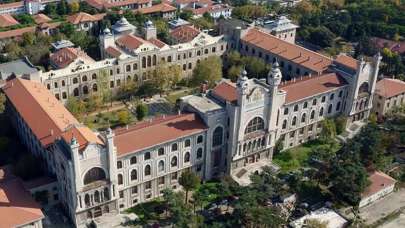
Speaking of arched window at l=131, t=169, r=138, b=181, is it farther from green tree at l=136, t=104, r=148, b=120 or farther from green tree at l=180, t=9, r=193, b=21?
green tree at l=180, t=9, r=193, b=21

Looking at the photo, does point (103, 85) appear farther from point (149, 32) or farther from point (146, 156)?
point (146, 156)

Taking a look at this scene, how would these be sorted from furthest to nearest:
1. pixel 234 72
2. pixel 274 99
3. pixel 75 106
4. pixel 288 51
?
pixel 234 72 → pixel 288 51 → pixel 75 106 → pixel 274 99

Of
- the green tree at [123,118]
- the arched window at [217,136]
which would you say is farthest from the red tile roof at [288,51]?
the green tree at [123,118]

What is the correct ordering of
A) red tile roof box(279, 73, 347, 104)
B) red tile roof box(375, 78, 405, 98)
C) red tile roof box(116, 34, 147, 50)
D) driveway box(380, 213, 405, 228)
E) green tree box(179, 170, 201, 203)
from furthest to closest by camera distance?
red tile roof box(116, 34, 147, 50), red tile roof box(375, 78, 405, 98), red tile roof box(279, 73, 347, 104), green tree box(179, 170, 201, 203), driveway box(380, 213, 405, 228)

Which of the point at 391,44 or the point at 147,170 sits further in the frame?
the point at 391,44

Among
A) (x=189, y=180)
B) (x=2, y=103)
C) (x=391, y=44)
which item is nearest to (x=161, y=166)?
(x=189, y=180)

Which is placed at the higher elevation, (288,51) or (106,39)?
(106,39)

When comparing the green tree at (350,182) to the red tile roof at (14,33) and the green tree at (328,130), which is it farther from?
the red tile roof at (14,33)

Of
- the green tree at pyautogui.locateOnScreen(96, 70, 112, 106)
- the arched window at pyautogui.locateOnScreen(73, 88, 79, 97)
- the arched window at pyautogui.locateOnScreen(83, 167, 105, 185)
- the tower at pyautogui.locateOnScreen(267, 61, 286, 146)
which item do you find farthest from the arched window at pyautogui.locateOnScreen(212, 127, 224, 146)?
the arched window at pyautogui.locateOnScreen(73, 88, 79, 97)
